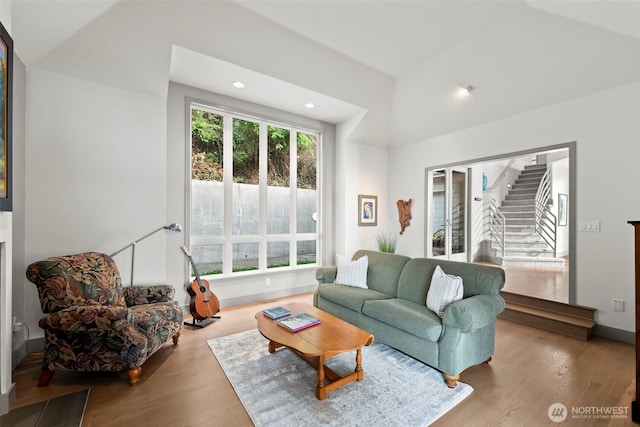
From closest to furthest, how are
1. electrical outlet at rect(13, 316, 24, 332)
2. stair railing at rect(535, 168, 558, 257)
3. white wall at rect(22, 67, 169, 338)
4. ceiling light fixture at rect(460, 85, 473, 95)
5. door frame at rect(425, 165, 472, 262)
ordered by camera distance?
electrical outlet at rect(13, 316, 24, 332) → white wall at rect(22, 67, 169, 338) → ceiling light fixture at rect(460, 85, 473, 95) → door frame at rect(425, 165, 472, 262) → stair railing at rect(535, 168, 558, 257)

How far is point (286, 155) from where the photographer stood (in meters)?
4.89

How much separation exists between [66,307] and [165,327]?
73 cm

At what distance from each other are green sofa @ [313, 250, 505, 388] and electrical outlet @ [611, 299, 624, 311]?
1.73 meters

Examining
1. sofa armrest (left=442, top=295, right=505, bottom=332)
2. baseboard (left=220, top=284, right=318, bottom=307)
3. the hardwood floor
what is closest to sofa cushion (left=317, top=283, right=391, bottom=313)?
sofa armrest (left=442, top=295, right=505, bottom=332)

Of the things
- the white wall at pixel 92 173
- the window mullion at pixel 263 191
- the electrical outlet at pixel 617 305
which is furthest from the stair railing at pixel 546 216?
the white wall at pixel 92 173

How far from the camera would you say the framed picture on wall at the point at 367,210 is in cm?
532

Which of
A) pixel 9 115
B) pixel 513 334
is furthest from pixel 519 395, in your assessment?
pixel 9 115

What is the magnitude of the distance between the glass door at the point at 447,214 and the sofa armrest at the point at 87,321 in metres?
4.60

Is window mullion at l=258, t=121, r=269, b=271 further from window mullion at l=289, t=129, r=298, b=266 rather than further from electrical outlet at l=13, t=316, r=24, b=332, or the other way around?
electrical outlet at l=13, t=316, r=24, b=332

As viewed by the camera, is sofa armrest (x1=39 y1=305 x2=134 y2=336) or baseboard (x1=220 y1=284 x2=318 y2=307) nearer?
sofa armrest (x1=39 y1=305 x2=134 y2=336)

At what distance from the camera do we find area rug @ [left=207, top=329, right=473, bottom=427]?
184cm

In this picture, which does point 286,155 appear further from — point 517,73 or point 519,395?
point 519,395

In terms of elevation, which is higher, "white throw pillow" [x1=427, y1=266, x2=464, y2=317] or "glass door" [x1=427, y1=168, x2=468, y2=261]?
"glass door" [x1=427, y1=168, x2=468, y2=261]

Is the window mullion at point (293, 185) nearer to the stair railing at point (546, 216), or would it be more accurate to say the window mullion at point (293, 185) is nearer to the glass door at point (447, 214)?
the glass door at point (447, 214)
